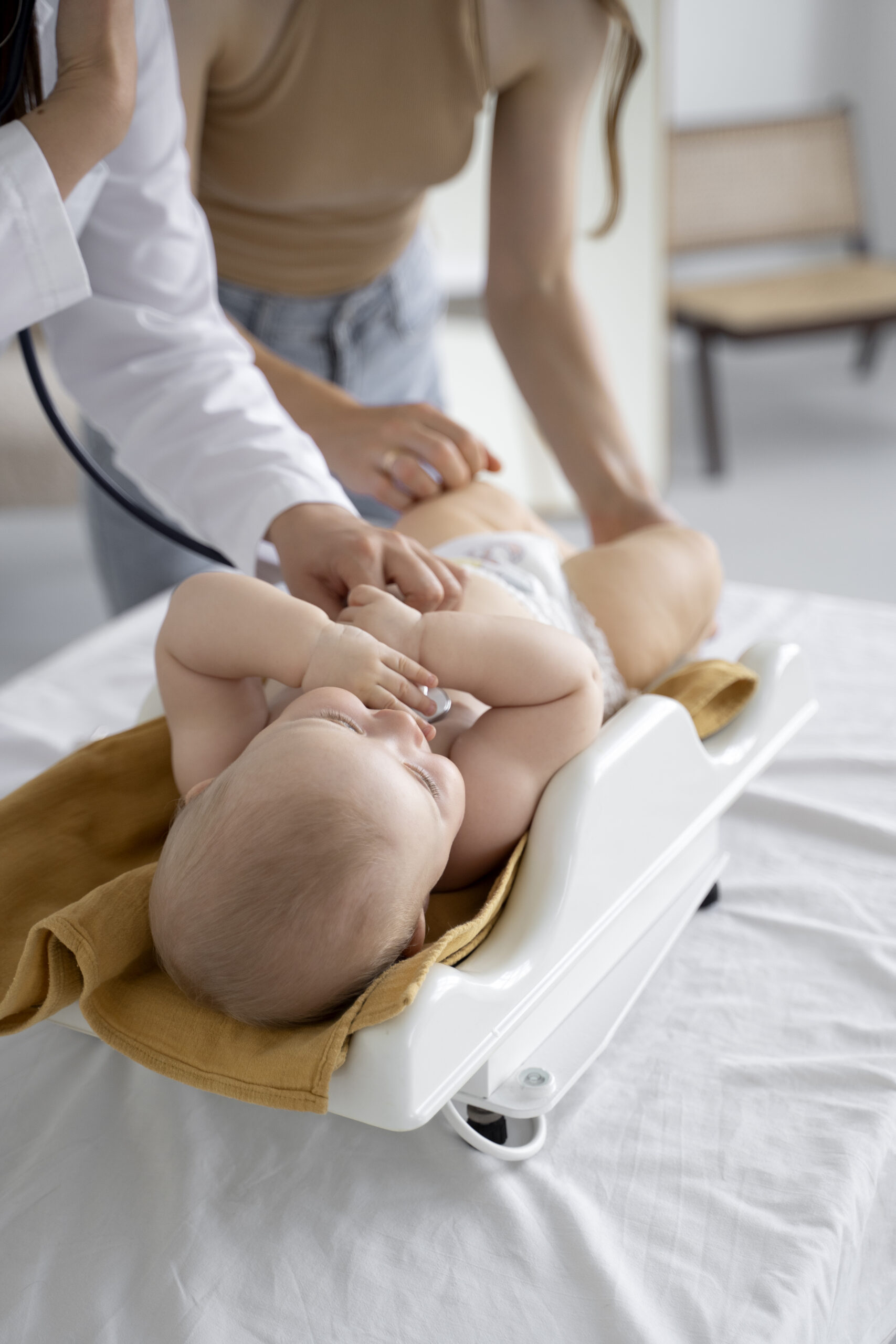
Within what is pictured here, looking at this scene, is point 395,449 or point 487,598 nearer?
point 487,598

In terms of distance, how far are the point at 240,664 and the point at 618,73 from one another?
83 centimetres

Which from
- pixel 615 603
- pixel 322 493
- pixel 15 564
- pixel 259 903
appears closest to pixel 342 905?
pixel 259 903

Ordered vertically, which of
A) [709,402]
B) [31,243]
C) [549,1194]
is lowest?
[709,402]

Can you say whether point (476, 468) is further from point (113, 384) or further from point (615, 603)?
point (113, 384)

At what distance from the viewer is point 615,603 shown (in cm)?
108

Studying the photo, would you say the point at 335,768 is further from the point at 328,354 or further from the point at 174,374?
the point at 328,354

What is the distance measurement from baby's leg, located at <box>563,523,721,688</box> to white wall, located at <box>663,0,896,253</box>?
11.6 ft

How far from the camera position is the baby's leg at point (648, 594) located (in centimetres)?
108

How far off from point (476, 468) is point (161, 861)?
57 centimetres

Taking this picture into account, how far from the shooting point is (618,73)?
4.04ft

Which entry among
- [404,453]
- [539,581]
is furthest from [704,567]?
[404,453]

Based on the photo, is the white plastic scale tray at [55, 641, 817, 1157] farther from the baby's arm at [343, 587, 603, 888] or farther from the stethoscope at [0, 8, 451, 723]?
the stethoscope at [0, 8, 451, 723]

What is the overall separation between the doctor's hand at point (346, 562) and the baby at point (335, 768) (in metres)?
0.03

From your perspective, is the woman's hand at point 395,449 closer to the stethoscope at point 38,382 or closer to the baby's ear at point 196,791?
the stethoscope at point 38,382
